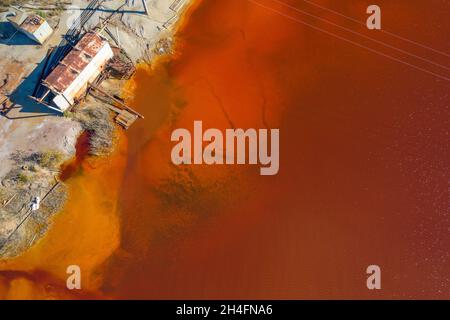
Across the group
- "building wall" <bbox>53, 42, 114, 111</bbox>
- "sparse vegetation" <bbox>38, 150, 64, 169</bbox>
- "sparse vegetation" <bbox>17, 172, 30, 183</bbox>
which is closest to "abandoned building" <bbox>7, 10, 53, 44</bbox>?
"building wall" <bbox>53, 42, 114, 111</bbox>

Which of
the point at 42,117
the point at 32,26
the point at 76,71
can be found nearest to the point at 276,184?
the point at 76,71

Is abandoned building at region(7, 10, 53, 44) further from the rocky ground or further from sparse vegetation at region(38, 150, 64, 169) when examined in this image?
sparse vegetation at region(38, 150, 64, 169)

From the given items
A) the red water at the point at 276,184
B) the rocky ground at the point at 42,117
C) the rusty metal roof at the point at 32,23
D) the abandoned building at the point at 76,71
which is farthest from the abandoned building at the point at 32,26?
the red water at the point at 276,184

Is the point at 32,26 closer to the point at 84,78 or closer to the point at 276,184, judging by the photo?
the point at 84,78

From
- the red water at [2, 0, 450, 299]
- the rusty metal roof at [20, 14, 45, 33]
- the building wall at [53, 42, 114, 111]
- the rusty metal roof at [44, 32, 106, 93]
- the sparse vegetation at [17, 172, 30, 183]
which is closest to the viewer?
the red water at [2, 0, 450, 299]

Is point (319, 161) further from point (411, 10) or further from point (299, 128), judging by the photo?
point (411, 10)

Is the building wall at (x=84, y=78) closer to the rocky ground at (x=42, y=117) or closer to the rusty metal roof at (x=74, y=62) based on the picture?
the rusty metal roof at (x=74, y=62)
